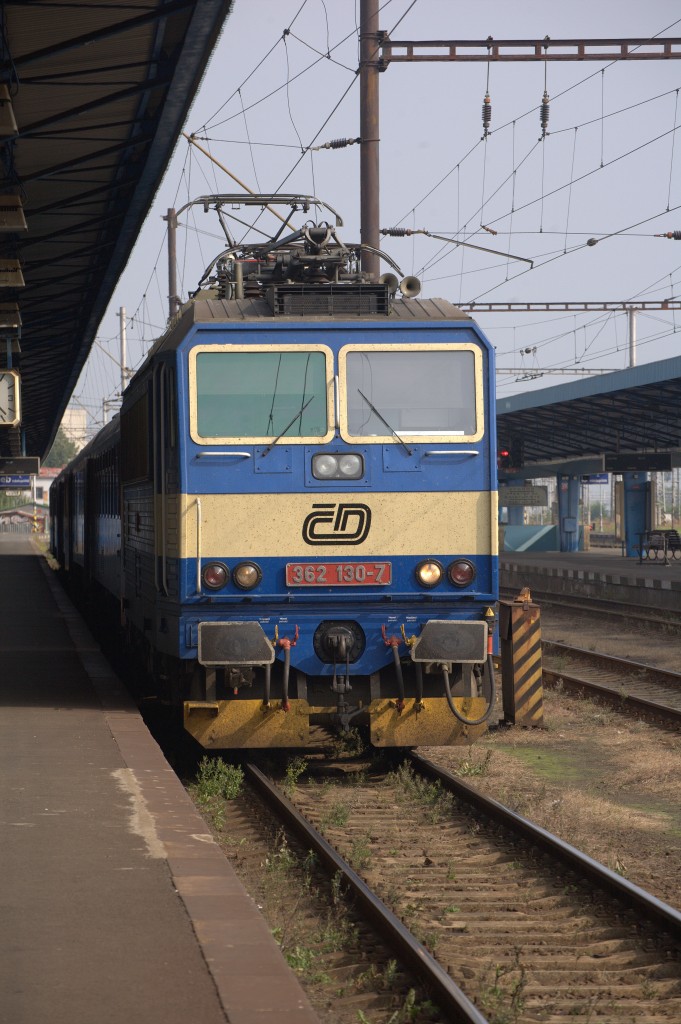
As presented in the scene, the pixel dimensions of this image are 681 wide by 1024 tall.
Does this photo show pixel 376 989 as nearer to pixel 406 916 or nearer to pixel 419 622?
pixel 406 916

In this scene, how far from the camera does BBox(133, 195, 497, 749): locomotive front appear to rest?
8680mm

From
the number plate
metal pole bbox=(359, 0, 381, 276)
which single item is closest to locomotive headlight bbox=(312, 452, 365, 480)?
the number plate

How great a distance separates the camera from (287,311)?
355 inches

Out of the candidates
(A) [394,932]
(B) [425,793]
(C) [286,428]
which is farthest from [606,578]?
(A) [394,932]

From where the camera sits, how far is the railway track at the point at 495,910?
5.07 meters

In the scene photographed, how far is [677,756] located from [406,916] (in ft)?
16.3

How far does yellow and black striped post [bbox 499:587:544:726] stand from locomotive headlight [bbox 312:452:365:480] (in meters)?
3.33

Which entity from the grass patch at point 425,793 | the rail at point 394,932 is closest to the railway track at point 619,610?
the grass patch at point 425,793

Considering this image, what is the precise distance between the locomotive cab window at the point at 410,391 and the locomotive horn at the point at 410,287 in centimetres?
89

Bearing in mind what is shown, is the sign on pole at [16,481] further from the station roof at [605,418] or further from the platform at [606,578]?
the platform at [606,578]

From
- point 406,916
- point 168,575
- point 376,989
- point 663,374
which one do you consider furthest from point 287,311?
point 663,374

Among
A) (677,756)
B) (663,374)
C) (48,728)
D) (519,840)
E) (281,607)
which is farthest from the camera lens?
(663,374)

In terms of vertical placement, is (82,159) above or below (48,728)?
above

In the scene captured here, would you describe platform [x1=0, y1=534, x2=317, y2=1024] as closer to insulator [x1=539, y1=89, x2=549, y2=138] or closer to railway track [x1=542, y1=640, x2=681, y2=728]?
railway track [x1=542, y1=640, x2=681, y2=728]
